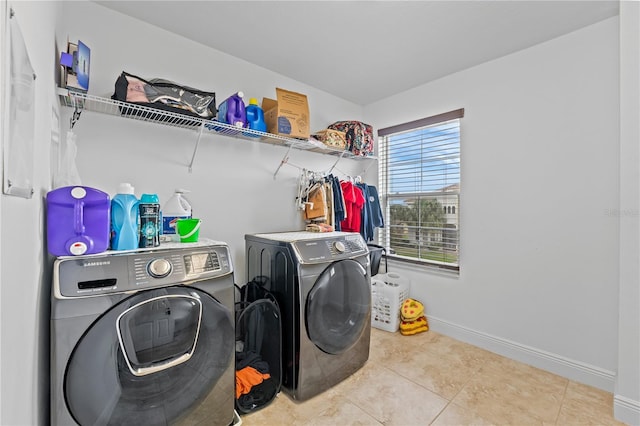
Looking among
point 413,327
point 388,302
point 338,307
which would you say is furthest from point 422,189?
point 338,307

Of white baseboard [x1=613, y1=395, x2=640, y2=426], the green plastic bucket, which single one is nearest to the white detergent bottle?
the green plastic bucket

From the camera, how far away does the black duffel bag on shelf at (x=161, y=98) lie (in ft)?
5.20

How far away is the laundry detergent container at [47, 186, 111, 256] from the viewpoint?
1085 mm

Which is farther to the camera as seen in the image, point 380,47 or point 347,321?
point 380,47

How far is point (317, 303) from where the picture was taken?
174 centimetres

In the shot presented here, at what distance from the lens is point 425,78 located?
273 cm

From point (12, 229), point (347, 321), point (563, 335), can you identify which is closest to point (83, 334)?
point (12, 229)

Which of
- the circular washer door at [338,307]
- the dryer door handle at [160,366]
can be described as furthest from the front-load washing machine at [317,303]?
the dryer door handle at [160,366]

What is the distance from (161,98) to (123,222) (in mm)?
848

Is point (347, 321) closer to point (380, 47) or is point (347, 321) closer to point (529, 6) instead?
point (380, 47)

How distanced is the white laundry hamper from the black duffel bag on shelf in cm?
215

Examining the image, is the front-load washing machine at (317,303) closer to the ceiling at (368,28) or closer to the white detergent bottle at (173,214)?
the white detergent bottle at (173,214)

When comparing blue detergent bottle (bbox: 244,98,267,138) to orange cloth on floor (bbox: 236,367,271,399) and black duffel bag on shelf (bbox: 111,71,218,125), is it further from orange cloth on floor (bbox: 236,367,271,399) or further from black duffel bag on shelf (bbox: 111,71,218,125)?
orange cloth on floor (bbox: 236,367,271,399)

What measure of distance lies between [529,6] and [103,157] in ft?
9.49
